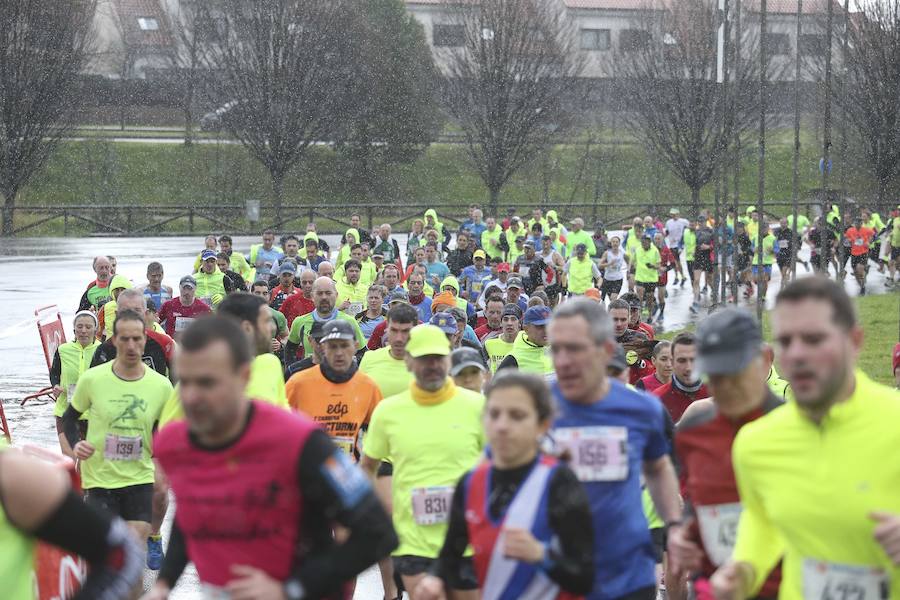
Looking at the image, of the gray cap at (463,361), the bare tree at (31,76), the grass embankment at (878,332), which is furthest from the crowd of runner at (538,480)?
the bare tree at (31,76)

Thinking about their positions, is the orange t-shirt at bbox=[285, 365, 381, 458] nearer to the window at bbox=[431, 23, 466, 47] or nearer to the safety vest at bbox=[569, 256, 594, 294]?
the safety vest at bbox=[569, 256, 594, 294]

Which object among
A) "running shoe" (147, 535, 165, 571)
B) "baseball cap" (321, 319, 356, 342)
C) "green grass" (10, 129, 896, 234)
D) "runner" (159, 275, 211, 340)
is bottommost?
"running shoe" (147, 535, 165, 571)

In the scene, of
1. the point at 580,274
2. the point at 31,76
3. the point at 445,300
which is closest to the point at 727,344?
the point at 445,300

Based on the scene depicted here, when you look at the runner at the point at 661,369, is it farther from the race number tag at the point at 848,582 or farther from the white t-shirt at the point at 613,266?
the white t-shirt at the point at 613,266

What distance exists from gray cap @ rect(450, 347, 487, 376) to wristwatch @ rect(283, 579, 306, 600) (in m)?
4.18

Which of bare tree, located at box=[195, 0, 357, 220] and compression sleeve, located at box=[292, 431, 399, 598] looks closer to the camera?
compression sleeve, located at box=[292, 431, 399, 598]

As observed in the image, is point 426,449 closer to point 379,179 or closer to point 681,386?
point 681,386

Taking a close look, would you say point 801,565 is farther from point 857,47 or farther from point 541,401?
point 857,47

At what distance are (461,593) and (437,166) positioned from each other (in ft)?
185

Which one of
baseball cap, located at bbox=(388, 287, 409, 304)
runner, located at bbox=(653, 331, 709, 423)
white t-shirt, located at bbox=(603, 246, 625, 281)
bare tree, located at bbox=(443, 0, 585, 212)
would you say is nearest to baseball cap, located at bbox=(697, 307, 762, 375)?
runner, located at bbox=(653, 331, 709, 423)

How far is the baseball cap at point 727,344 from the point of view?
4.55m

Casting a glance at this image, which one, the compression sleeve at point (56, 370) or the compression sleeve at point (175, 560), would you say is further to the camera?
the compression sleeve at point (56, 370)

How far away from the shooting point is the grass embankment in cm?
1752

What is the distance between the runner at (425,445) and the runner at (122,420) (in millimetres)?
1969
